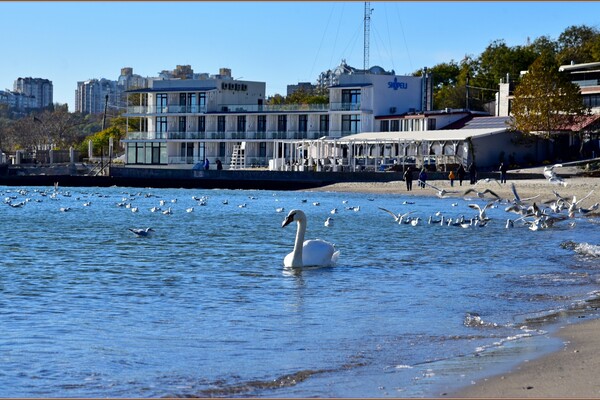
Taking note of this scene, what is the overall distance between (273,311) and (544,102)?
194 ft

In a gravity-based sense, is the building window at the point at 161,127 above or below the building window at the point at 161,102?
below

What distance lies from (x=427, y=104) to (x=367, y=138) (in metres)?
15.4

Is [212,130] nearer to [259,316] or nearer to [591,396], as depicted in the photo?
[259,316]

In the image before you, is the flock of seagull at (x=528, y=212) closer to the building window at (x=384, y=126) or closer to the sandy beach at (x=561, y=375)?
the sandy beach at (x=561, y=375)

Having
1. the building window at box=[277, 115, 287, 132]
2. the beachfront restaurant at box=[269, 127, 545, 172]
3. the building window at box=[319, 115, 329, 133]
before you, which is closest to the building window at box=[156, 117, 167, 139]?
the building window at box=[277, 115, 287, 132]

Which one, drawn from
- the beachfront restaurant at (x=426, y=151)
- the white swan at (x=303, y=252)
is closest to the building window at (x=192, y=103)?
the beachfront restaurant at (x=426, y=151)

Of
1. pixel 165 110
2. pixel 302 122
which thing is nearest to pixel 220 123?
pixel 165 110

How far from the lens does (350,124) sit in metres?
86.8

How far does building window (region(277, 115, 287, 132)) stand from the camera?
3551 inches

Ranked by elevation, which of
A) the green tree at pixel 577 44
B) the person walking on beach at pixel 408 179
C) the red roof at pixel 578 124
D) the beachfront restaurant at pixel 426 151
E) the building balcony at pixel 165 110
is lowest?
Result: the person walking on beach at pixel 408 179

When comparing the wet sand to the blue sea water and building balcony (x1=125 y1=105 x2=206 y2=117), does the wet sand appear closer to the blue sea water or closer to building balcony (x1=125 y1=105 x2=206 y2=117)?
the blue sea water

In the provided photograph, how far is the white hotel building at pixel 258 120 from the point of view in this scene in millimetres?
85000

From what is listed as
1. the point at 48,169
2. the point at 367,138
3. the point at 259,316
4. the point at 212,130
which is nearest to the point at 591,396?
the point at 259,316

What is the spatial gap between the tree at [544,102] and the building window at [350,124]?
58.6ft
